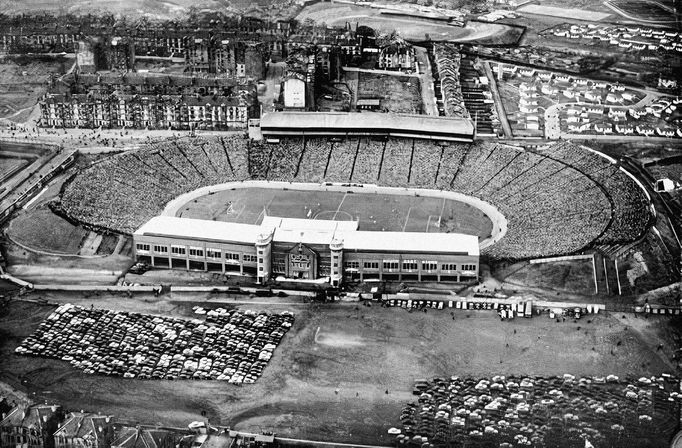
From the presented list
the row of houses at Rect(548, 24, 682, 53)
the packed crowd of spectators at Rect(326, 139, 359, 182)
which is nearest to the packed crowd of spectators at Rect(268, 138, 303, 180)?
the packed crowd of spectators at Rect(326, 139, 359, 182)

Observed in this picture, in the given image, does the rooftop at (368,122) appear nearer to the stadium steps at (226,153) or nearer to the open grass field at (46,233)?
the stadium steps at (226,153)

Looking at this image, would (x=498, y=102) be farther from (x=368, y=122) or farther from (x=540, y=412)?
(x=540, y=412)

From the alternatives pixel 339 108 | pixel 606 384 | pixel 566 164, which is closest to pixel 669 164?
pixel 566 164

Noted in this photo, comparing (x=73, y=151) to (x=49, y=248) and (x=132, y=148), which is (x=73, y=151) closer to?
(x=132, y=148)

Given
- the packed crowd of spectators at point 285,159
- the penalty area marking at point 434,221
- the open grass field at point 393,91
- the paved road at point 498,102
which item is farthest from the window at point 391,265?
the open grass field at point 393,91

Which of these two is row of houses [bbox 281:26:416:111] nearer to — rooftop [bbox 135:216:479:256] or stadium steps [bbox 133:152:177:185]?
stadium steps [bbox 133:152:177:185]

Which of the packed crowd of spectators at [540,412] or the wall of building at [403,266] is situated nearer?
the packed crowd of spectators at [540,412]
